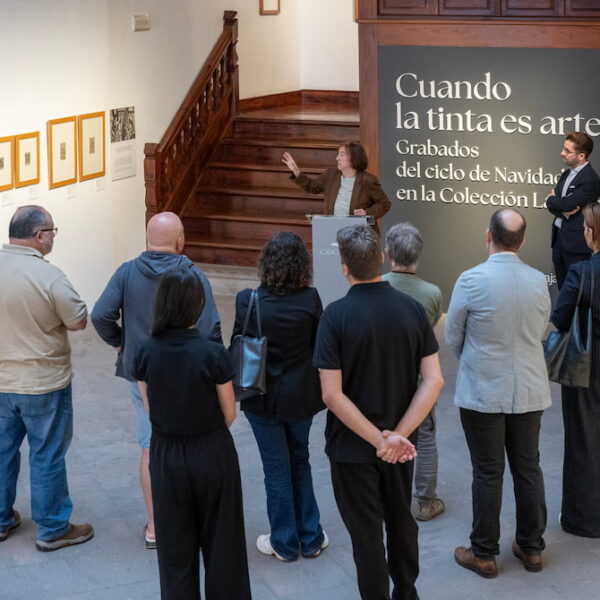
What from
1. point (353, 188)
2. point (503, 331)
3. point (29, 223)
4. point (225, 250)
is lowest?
point (225, 250)

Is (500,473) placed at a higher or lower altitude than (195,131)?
lower

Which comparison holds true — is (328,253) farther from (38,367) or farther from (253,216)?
(38,367)

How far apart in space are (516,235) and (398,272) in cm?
65

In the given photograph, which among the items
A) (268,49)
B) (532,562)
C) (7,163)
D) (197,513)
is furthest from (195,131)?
(197,513)

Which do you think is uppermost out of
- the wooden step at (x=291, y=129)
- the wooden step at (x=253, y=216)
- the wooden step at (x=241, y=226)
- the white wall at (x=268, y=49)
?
the white wall at (x=268, y=49)

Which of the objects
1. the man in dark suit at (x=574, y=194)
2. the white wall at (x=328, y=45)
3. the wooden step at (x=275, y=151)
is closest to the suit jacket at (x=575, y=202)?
the man in dark suit at (x=574, y=194)

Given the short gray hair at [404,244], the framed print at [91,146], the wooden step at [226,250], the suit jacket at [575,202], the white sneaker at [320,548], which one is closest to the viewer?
the short gray hair at [404,244]

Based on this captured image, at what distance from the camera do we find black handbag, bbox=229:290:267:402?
4.93 metres

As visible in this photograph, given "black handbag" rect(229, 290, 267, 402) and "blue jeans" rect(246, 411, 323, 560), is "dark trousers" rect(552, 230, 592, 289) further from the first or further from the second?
"black handbag" rect(229, 290, 267, 402)

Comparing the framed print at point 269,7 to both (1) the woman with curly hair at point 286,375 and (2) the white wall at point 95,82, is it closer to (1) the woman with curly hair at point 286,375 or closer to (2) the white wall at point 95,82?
(2) the white wall at point 95,82

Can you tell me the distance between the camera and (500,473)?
507 centimetres

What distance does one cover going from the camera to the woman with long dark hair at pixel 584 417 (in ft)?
17.1

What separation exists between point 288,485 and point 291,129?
26.4 feet

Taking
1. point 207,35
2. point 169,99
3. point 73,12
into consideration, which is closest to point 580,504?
point 73,12
